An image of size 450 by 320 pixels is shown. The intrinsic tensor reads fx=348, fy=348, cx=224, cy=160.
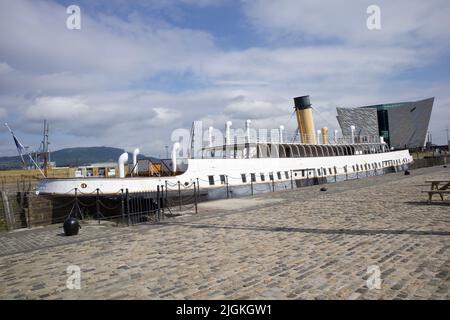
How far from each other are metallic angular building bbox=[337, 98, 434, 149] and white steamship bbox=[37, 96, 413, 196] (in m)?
64.6

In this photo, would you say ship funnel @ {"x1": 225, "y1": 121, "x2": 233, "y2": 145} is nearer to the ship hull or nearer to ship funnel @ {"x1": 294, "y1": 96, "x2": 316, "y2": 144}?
the ship hull

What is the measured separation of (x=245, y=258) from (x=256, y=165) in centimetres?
1842

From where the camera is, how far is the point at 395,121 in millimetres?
111688

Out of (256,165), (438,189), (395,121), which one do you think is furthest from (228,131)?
(395,121)

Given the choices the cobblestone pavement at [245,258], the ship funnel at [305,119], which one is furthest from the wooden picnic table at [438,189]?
the ship funnel at [305,119]

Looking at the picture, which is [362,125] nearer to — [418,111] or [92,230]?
[418,111]

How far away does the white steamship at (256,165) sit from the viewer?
17.8 meters

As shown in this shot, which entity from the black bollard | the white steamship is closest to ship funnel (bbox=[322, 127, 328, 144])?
the white steamship

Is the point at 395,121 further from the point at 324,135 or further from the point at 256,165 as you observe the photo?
the point at 256,165

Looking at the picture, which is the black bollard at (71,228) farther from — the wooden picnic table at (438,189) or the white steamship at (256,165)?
the wooden picnic table at (438,189)

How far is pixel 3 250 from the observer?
32.1 feet

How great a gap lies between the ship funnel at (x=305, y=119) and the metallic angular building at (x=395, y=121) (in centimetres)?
7582
